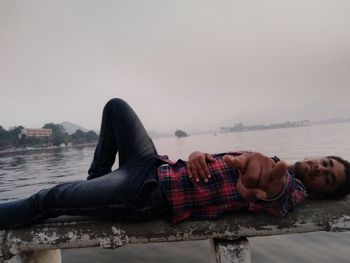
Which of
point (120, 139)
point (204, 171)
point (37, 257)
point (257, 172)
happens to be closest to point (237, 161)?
point (257, 172)

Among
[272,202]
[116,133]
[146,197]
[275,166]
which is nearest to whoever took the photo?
[275,166]

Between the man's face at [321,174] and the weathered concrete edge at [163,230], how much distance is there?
Answer: 9.8 inches

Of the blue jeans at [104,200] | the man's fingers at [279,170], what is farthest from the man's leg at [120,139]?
the man's fingers at [279,170]

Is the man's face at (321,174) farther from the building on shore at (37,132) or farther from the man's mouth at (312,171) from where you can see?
the building on shore at (37,132)

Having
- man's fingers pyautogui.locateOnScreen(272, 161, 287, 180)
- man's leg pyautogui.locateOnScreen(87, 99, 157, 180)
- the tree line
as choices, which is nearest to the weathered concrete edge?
man's fingers pyautogui.locateOnScreen(272, 161, 287, 180)

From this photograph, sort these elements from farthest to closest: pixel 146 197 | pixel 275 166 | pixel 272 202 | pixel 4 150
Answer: pixel 4 150 < pixel 146 197 < pixel 272 202 < pixel 275 166

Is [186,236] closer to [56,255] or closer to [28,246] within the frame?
[28,246]

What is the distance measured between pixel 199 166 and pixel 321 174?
128cm

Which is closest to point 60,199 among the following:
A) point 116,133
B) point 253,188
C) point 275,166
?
point 116,133

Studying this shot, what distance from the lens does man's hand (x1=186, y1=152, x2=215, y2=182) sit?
2.88m

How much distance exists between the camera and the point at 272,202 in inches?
108

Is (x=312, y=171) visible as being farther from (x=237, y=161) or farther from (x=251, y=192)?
(x=237, y=161)

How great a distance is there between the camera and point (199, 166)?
292cm

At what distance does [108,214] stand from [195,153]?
99 cm
